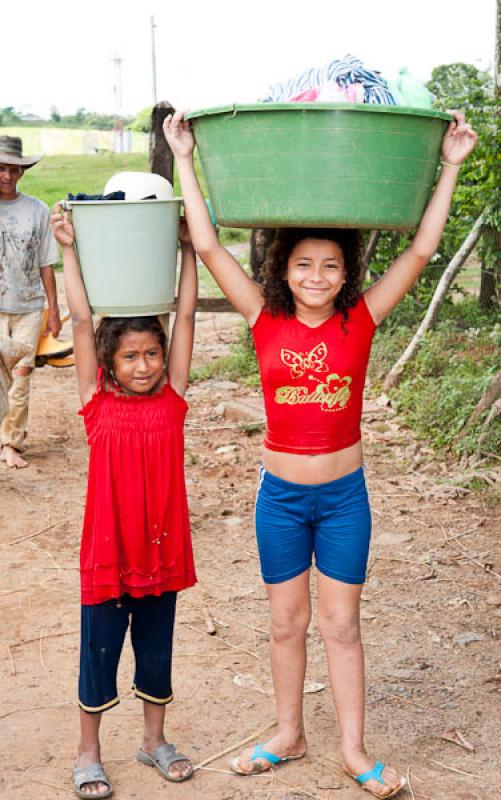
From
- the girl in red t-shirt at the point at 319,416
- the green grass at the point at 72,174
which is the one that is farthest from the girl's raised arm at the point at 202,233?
the green grass at the point at 72,174

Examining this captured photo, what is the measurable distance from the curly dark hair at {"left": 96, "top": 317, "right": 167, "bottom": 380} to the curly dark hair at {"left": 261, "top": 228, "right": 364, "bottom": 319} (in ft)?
→ 1.08

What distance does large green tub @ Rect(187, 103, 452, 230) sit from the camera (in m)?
2.42

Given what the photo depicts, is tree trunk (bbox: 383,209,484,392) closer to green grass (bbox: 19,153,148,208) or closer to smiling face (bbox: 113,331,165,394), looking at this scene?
smiling face (bbox: 113,331,165,394)

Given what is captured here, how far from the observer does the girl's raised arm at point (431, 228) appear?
2.64m

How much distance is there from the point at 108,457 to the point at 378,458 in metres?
3.56

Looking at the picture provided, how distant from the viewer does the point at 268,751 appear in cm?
297

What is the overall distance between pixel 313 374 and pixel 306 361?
0.13ft

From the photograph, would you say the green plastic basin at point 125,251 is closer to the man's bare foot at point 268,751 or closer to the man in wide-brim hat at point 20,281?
the man's bare foot at point 268,751

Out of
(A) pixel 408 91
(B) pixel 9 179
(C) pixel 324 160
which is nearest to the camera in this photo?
(C) pixel 324 160

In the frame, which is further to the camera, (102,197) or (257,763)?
(257,763)

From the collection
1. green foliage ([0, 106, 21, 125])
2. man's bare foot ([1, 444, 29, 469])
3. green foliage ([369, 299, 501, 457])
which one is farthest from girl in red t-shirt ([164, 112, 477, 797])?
green foliage ([0, 106, 21, 125])

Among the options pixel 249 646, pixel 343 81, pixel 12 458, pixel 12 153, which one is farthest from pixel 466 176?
pixel 343 81

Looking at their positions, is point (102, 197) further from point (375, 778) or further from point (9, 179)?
point (9, 179)

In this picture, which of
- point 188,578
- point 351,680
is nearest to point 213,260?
point 188,578
